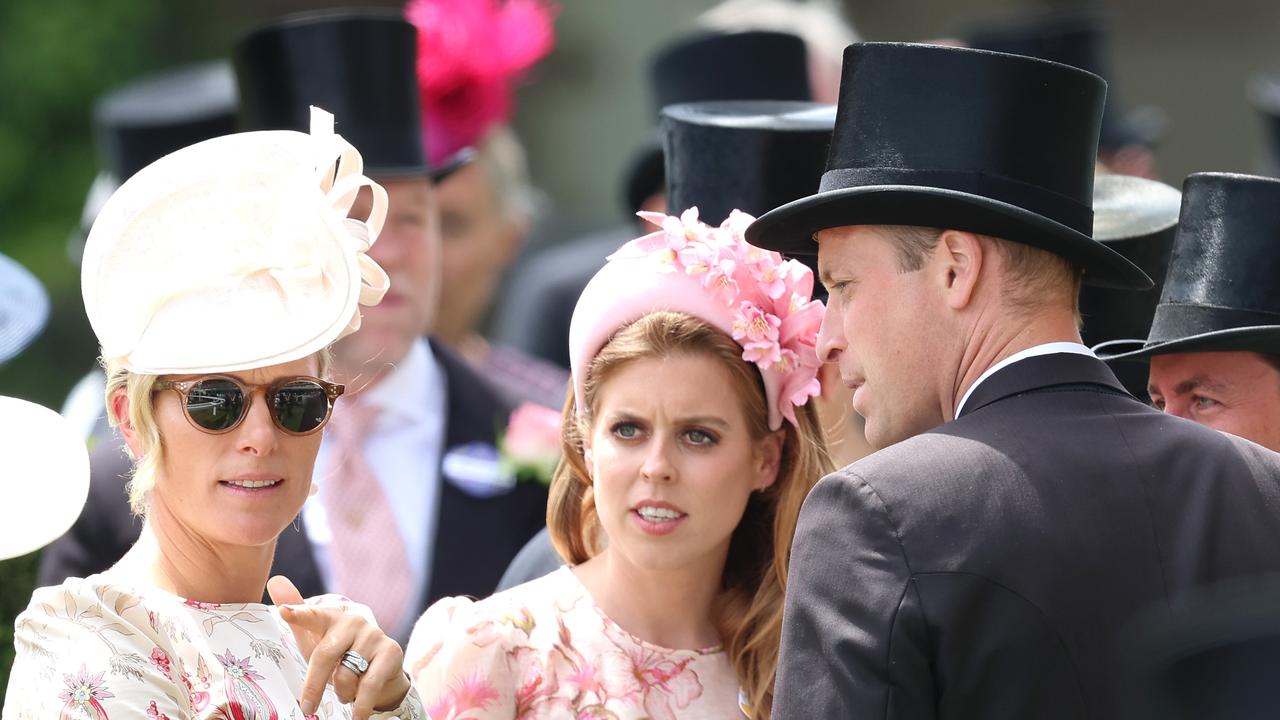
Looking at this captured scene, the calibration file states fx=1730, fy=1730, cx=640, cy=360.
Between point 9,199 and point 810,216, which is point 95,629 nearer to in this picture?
point 810,216

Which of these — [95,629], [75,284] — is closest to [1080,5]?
[75,284]

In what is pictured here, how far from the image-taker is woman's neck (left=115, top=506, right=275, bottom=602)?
2.83 m

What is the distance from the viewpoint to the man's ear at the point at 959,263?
2.96 meters

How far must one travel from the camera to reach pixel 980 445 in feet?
9.12

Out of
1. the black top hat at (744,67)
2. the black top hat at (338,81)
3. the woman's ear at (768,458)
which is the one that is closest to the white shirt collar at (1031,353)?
the woman's ear at (768,458)

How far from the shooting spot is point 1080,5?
13258mm

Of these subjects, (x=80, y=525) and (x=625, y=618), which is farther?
(x=80, y=525)

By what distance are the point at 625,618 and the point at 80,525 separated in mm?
1740

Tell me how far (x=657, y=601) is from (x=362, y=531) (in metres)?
1.53

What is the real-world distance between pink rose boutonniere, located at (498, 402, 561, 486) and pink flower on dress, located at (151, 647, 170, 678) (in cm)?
240

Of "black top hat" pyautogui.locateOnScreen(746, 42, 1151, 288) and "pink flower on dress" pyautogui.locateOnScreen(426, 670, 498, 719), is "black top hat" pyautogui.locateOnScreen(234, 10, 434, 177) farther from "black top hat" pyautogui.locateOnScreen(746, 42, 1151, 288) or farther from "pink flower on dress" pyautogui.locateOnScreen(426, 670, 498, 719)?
"black top hat" pyautogui.locateOnScreen(746, 42, 1151, 288)

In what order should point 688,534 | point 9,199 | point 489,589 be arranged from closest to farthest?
1. point 688,534
2. point 489,589
3. point 9,199

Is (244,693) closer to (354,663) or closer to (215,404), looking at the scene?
(354,663)

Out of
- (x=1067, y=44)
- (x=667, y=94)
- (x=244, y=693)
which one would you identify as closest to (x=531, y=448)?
(x=667, y=94)
